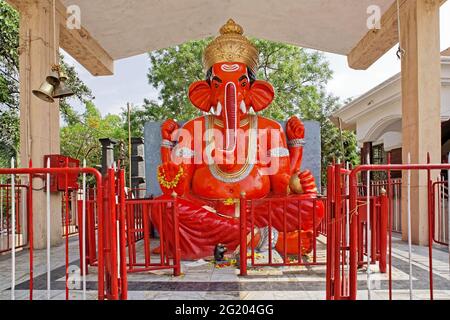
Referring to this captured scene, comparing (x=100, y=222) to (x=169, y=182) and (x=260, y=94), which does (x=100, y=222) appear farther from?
(x=260, y=94)

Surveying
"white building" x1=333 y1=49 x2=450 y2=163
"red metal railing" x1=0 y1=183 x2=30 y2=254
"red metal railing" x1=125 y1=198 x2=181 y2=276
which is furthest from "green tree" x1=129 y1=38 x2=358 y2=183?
"red metal railing" x1=125 y1=198 x2=181 y2=276

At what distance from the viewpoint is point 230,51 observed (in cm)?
599

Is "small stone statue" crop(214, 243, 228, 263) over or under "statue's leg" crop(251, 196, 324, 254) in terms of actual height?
under

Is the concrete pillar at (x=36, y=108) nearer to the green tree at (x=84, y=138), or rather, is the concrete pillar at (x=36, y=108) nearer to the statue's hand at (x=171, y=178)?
the statue's hand at (x=171, y=178)

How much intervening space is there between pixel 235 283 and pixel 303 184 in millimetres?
2046

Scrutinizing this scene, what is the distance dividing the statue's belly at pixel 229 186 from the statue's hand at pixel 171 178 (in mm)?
283

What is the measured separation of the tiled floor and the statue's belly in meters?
1.12

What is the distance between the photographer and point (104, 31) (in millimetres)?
7664

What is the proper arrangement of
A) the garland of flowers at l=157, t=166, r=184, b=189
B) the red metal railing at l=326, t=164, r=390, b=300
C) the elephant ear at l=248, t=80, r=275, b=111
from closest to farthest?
the red metal railing at l=326, t=164, r=390, b=300 → the garland of flowers at l=157, t=166, r=184, b=189 → the elephant ear at l=248, t=80, r=275, b=111

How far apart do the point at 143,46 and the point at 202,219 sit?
16.3 ft

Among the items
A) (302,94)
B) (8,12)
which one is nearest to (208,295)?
(8,12)

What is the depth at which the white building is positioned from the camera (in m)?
8.22

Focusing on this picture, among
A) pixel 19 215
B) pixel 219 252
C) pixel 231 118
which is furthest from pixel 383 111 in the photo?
pixel 19 215

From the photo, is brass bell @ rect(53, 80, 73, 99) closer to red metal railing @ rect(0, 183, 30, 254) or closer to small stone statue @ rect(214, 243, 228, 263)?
red metal railing @ rect(0, 183, 30, 254)
